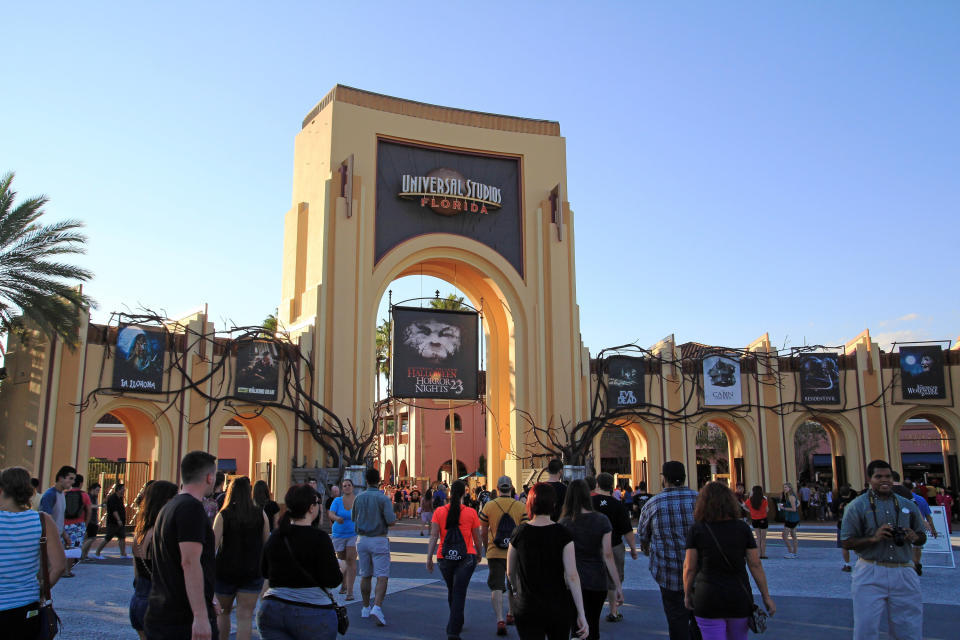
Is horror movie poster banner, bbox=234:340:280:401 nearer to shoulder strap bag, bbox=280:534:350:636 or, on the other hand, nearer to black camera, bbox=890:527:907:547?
shoulder strap bag, bbox=280:534:350:636

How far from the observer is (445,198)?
91.7ft

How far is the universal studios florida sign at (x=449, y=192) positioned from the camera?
91.4 ft

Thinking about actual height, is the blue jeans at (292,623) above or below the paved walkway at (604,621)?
above

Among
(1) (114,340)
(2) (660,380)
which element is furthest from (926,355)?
(1) (114,340)

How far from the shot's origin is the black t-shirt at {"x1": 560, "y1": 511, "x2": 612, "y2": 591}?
7543 mm

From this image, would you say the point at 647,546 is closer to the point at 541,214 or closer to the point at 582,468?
the point at 582,468

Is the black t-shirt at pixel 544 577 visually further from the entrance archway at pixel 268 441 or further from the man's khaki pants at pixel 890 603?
the entrance archway at pixel 268 441

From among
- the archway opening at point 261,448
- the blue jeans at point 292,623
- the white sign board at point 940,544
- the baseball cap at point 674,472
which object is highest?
the archway opening at point 261,448

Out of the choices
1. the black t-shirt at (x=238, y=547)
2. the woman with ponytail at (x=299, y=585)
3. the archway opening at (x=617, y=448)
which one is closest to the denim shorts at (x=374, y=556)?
the black t-shirt at (x=238, y=547)

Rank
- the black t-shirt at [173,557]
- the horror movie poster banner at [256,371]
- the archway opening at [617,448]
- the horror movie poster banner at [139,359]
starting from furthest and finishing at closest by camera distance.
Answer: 1. the archway opening at [617,448]
2. the horror movie poster banner at [256,371]
3. the horror movie poster banner at [139,359]
4. the black t-shirt at [173,557]

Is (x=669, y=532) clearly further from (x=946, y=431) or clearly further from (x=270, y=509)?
(x=946, y=431)

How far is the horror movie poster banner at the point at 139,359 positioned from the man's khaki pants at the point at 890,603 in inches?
803

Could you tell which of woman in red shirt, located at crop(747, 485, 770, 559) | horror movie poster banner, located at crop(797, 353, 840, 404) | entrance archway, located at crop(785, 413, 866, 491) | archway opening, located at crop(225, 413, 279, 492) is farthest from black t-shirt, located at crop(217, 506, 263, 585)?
horror movie poster banner, located at crop(797, 353, 840, 404)

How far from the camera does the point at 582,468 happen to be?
26922 mm
